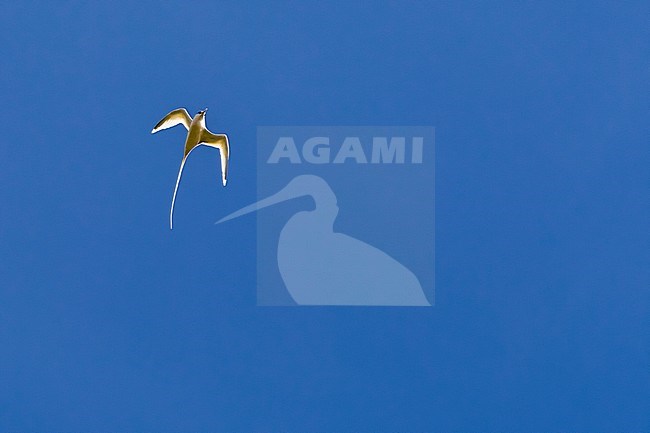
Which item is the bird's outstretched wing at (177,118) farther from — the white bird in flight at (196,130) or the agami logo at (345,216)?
the agami logo at (345,216)

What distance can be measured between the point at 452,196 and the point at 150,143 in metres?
0.84

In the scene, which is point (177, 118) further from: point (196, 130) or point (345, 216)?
point (345, 216)

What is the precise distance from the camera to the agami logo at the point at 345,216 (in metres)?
1.44

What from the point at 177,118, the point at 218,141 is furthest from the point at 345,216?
the point at 177,118

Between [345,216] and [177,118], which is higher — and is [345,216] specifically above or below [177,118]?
below

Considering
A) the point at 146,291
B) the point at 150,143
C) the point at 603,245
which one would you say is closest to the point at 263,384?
the point at 146,291

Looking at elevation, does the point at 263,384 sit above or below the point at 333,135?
below

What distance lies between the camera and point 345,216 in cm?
145

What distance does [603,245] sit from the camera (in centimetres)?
143

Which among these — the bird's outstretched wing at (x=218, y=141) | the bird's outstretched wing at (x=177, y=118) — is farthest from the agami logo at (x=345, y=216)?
the bird's outstretched wing at (x=177, y=118)

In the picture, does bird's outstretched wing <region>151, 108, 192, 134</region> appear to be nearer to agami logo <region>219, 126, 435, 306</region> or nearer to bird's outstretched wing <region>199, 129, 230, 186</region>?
bird's outstretched wing <region>199, 129, 230, 186</region>

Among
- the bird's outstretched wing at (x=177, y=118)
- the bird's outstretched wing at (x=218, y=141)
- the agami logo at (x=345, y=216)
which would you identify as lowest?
the agami logo at (x=345, y=216)

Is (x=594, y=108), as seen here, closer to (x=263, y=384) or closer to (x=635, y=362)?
(x=635, y=362)

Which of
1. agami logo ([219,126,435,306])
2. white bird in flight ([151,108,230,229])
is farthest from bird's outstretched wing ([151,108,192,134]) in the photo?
agami logo ([219,126,435,306])
